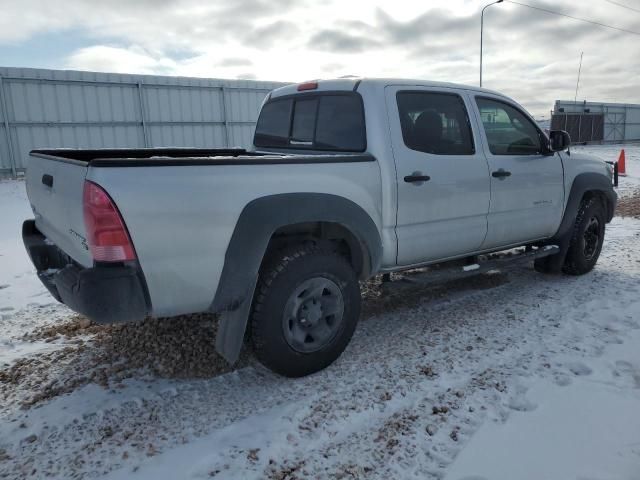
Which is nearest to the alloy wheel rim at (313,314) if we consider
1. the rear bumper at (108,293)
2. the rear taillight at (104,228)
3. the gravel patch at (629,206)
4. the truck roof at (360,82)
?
the rear bumper at (108,293)

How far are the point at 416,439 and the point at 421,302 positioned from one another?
223 cm

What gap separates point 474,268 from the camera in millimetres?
4320

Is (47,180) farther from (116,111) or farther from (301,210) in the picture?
(116,111)

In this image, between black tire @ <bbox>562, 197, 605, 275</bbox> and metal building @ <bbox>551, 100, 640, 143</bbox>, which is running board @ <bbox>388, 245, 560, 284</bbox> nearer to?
black tire @ <bbox>562, 197, 605, 275</bbox>

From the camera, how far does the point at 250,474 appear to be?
2.39 meters

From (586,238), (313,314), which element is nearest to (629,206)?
(586,238)

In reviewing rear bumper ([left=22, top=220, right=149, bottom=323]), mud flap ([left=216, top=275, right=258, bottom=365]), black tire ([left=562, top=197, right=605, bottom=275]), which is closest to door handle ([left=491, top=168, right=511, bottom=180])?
black tire ([left=562, top=197, right=605, bottom=275])

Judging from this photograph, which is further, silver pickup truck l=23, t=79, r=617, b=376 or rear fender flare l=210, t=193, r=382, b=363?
rear fender flare l=210, t=193, r=382, b=363

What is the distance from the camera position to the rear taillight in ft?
8.20

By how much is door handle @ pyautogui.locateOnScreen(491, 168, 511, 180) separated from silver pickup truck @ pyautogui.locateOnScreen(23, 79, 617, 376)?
0.04 ft

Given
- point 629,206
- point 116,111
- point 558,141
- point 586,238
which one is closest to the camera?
point 558,141

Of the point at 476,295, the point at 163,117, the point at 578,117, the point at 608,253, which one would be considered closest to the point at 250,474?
the point at 476,295

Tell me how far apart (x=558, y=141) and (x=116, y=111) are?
13139 mm

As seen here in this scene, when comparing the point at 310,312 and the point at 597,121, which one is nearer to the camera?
the point at 310,312
